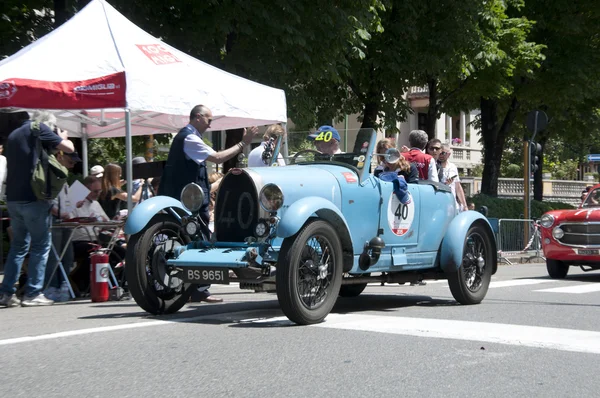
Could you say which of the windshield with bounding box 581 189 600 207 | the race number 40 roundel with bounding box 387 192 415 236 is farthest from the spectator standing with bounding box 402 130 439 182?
the windshield with bounding box 581 189 600 207

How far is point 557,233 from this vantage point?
14.8 m

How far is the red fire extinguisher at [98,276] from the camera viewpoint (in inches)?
383

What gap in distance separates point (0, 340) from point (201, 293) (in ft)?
9.74

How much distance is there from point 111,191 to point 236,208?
4.14 metres

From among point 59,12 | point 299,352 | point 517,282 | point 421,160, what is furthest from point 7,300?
point 59,12

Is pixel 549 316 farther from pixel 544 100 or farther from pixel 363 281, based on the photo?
pixel 544 100

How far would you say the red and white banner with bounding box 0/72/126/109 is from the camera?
32.2ft

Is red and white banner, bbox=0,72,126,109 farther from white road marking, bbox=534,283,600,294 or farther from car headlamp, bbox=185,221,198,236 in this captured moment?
white road marking, bbox=534,283,600,294

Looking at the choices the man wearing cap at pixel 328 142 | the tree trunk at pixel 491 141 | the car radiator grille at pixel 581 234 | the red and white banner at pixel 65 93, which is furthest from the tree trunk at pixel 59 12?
the tree trunk at pixel 491 141

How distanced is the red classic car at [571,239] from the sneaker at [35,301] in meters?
8.51

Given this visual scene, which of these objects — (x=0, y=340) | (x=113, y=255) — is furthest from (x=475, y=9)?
(x=0, y=340)

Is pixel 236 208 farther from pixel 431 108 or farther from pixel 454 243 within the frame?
pixel 431 108

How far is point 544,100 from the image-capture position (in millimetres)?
30484

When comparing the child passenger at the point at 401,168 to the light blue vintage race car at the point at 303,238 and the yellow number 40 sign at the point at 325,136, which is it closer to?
the light blue vintage race car at the point at 303,238
